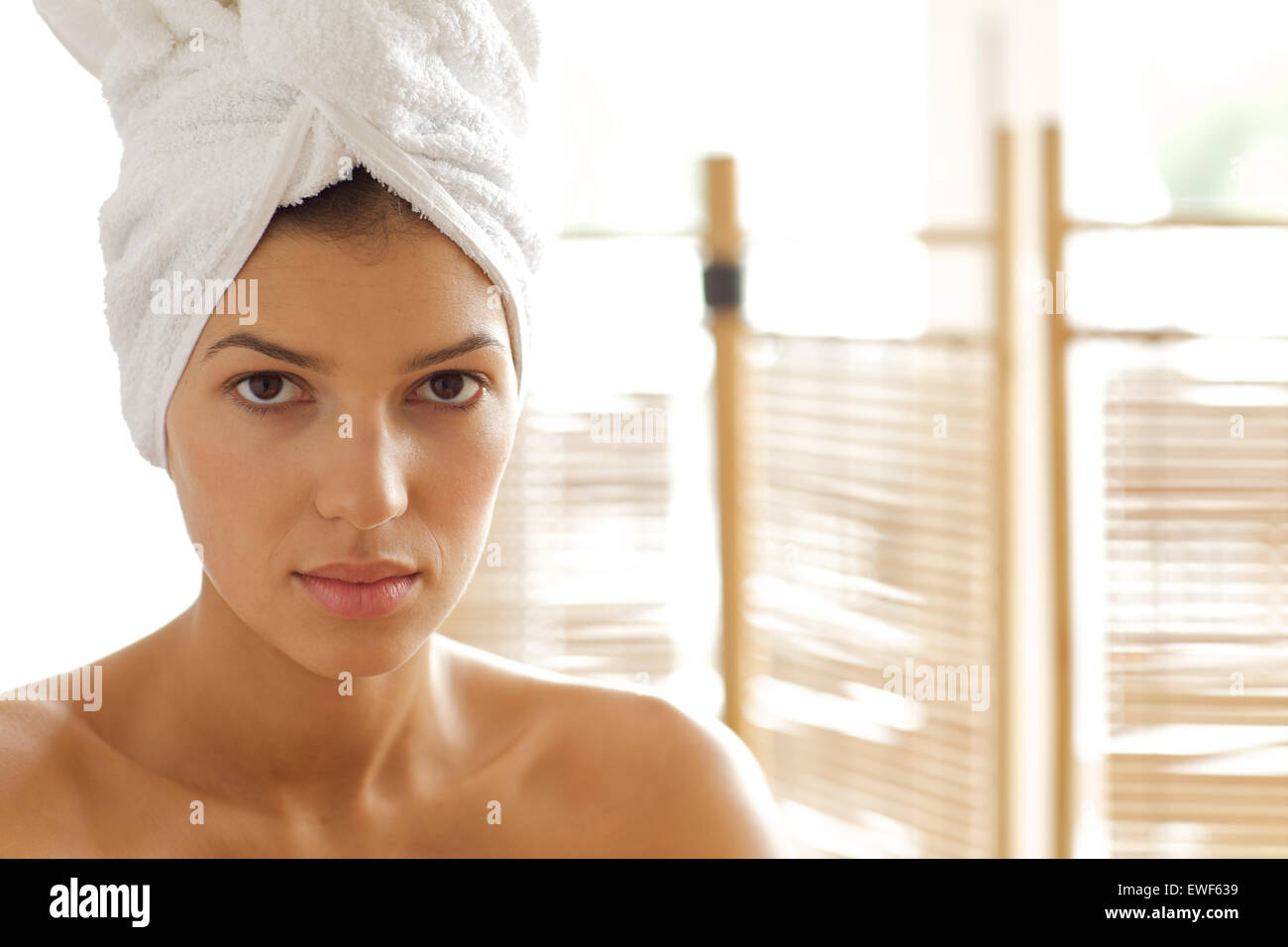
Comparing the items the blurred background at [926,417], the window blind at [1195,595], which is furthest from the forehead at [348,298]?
the window blind at [1195,595]

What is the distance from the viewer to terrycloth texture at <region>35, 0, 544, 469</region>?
75 centimetres

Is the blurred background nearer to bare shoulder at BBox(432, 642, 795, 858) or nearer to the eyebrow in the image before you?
bare shoulder at BBox(432, 642, 795, 858)

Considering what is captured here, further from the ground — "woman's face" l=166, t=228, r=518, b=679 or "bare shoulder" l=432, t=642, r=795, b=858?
"woman's face" l=166, t=228, r=518, b=679

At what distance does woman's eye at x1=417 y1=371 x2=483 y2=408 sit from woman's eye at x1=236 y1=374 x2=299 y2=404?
3.3 inches

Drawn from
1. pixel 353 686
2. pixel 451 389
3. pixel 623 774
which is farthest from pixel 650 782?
pixel 451 389

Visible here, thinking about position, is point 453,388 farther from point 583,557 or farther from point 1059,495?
point 583,557

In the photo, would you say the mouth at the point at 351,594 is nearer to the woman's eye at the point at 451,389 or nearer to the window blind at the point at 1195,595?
the woman's eye at the point at 451,389

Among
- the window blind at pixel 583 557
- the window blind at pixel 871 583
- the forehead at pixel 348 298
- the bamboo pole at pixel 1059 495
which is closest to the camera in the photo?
the forehead at pixel 348 298

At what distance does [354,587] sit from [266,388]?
14cm

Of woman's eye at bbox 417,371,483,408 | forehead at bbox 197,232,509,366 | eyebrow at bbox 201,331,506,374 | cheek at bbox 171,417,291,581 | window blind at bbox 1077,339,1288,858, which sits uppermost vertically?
forehead at bbox 197,232,509,366

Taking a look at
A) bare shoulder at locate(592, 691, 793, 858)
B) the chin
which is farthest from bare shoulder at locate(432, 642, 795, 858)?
the chin

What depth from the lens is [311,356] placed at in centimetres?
74

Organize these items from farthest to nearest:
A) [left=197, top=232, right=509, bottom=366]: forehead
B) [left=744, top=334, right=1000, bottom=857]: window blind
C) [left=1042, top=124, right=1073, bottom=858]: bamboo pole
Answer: [left=744, top=334, right=1000, bottom=857]: window blind < [left=1042, top=124, right=1073, bottom=858]: bamboo pole < [left=197, top=232, right=509, bottom=366]: forehead

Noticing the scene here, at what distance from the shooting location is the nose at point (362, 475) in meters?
0.74
